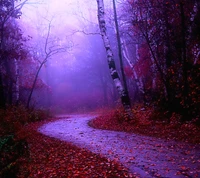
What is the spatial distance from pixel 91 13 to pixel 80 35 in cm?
571

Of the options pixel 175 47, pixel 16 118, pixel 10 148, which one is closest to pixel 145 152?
pixel 10 148

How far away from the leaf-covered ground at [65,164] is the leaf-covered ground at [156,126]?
3375 mm

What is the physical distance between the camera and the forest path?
19.1 feet

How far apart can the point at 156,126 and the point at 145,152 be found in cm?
A: 407

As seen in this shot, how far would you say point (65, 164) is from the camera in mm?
7023

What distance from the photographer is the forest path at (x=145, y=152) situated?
19.1 feet

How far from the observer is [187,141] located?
332 inches

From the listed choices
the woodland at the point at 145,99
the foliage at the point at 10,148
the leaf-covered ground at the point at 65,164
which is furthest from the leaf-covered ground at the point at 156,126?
the foliage at the point at 10,148

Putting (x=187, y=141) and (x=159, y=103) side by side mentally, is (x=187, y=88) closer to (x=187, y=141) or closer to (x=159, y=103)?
(x=159, y=103)

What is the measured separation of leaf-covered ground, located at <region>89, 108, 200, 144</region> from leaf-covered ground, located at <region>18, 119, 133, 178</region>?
11.1 ft

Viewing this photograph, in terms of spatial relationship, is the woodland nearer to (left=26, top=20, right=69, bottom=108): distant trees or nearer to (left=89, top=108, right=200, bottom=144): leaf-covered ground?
(left=89, top=108, right=200, bottom=144): leaf-covered ground

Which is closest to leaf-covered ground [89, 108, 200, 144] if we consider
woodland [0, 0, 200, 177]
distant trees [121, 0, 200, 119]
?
woodland [0, 0, 200, 177]

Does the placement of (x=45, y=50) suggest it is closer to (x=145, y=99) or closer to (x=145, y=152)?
(x=145, y=99)

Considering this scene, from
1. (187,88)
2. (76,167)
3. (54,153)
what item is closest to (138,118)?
(187,88)
